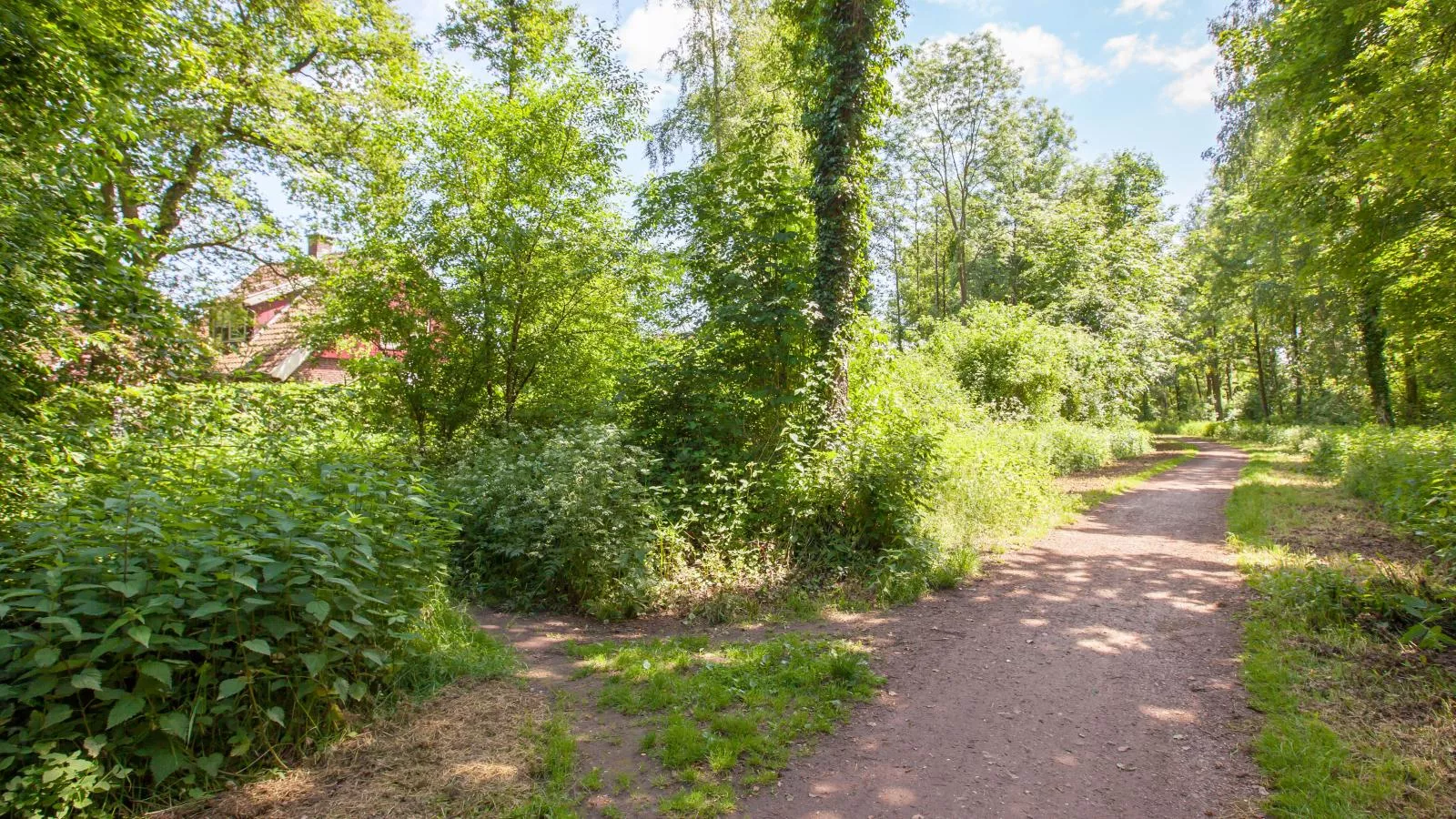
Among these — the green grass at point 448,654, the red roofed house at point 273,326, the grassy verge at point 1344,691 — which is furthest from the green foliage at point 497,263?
the grassy verge at point 1344,691

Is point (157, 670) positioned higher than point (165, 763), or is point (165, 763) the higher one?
point (157, 670)

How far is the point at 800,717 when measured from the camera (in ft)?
13.1

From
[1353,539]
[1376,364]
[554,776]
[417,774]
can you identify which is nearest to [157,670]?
[417,774]

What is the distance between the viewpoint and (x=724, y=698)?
4230 millimetres

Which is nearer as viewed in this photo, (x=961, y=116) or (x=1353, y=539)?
(x=1353, y=539)

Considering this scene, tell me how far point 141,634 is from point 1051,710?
5.10m

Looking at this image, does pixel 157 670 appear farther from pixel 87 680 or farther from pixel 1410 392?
pixel 1410 392

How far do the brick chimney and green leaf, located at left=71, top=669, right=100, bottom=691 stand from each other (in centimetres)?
1209

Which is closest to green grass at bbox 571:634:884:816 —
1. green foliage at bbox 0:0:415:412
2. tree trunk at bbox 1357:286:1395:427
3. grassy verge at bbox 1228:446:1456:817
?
grassy verge at bbox 1228:446:1456:817

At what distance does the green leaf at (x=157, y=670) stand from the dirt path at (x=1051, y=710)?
284cm

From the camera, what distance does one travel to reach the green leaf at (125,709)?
8.84 ft

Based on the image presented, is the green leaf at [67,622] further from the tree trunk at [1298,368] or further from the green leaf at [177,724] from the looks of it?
the tree trunk at [1298,368]

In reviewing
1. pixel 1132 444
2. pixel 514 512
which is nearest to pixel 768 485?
pixel 514 512

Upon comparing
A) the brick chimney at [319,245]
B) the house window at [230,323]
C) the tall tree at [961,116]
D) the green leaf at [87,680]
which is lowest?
the green leaf at [87,680]
